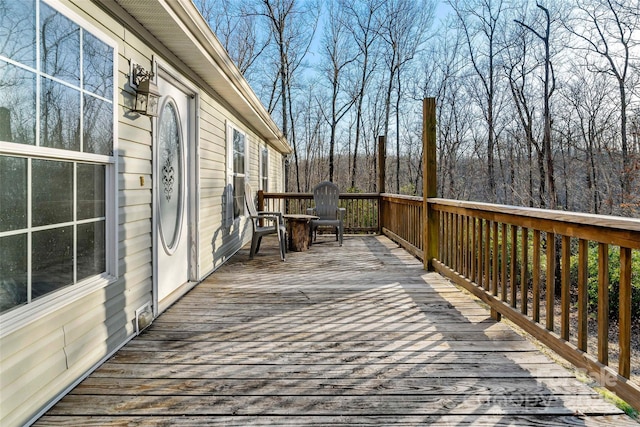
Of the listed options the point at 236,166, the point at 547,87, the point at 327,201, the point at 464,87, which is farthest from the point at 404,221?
the point at 464,87

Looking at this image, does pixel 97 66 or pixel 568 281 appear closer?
pixel 568 281

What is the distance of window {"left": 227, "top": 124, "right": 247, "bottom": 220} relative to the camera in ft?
18.6

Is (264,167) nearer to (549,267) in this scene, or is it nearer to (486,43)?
(549,267)

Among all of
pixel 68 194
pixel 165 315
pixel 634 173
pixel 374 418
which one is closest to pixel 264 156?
pixel 165 315

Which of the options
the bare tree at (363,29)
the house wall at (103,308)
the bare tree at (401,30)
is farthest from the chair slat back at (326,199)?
the bare tree at (401,30)

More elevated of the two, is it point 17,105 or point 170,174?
point 17,105

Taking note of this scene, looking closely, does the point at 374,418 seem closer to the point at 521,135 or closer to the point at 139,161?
the point at 139,161

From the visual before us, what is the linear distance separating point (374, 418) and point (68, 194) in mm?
1815

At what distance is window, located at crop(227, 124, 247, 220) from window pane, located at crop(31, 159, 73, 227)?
3522mm

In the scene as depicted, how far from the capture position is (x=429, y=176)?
4500 millimetres

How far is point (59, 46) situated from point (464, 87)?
52.9 feet

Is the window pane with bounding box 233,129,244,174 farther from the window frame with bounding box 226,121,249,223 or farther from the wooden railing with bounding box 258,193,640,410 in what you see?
the wooden railing with bounding box 258,193,640,410

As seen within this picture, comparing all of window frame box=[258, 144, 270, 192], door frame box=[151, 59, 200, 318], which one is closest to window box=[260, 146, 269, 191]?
window frame box=[258, 144, 270, 192]

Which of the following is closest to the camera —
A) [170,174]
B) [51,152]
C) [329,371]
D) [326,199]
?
[51,152]
